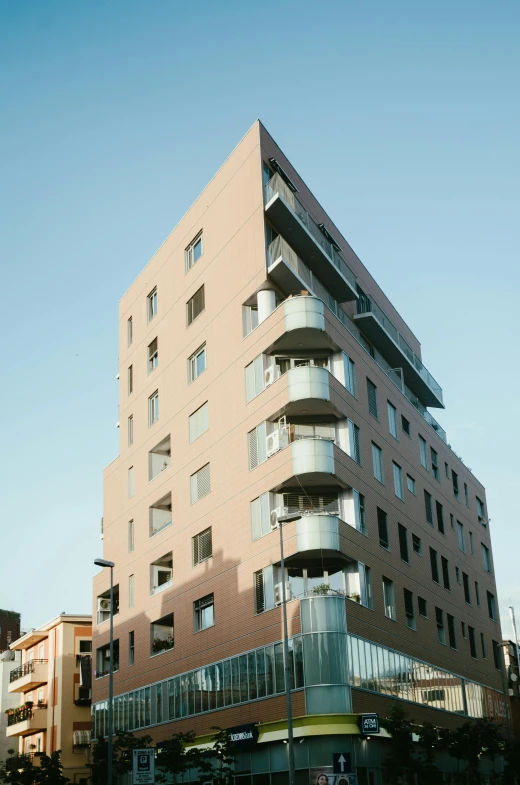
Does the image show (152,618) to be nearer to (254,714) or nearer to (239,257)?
(254,714)

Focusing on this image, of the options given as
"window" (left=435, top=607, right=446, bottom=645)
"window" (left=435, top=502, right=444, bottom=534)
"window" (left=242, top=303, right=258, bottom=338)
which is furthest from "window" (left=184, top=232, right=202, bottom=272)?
"window" (left=435, top=607, right=446, bottom=645)

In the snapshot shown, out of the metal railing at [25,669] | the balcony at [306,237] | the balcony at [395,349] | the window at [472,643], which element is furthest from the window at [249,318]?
the metal railing at [25,669]

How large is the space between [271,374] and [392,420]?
10.6 metres

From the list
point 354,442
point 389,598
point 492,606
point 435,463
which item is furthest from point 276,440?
point 492,606

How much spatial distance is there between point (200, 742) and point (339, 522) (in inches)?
476

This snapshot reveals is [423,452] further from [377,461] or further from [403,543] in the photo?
[377,461]

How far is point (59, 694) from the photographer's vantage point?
65.1 m

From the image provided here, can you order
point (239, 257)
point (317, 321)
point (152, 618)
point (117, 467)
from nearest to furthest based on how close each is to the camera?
point (317, 321), point (239, 257), point (152, 618), point (117, 467)

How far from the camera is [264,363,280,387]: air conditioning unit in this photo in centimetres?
4206

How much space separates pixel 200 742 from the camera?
42312 millimetres

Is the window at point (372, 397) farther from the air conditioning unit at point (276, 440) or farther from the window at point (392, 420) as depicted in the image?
the air conditioning unit at point (276, 440)

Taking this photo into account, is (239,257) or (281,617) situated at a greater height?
(239,257)

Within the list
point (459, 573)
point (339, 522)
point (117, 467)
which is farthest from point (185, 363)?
point (459, 573)

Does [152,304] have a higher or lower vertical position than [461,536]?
higher
